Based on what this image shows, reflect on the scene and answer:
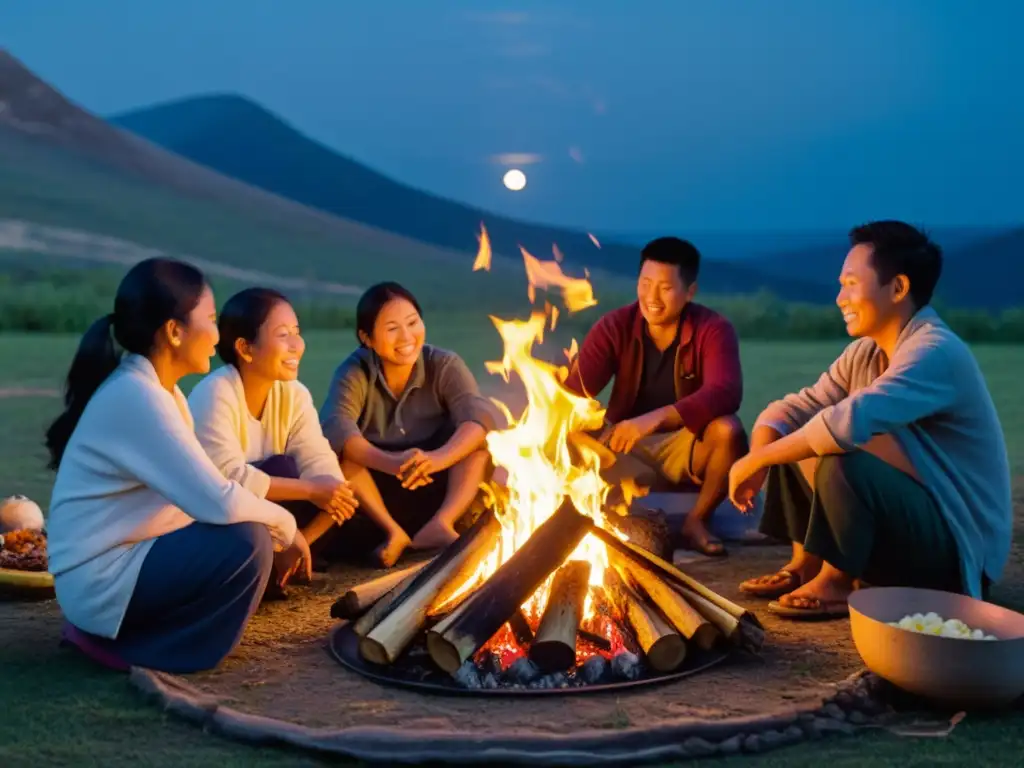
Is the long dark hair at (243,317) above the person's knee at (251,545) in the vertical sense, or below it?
above

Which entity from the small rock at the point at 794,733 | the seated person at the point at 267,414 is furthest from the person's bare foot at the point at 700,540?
the small rock at the point at 794,733

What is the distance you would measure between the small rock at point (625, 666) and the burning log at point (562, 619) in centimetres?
15

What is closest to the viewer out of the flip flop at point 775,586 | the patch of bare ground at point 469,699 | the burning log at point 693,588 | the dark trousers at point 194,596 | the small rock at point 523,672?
the patch of bare ground at point 469,699

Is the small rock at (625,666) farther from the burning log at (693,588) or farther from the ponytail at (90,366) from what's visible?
the ponytail at (90,366)

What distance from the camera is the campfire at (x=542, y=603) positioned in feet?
12.8

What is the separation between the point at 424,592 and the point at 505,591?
1.14 ft

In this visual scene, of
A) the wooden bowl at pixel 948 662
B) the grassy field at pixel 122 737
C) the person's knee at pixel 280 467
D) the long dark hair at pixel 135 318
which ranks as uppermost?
the long dark hair at pixel 135 318

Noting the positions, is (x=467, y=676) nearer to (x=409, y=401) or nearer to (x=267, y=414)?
(x=267, y=414)

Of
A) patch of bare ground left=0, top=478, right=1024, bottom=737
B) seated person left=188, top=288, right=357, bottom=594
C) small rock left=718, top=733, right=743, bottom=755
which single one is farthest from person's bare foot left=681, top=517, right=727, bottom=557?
small rock left=718, top=733, right=743, bottom=755

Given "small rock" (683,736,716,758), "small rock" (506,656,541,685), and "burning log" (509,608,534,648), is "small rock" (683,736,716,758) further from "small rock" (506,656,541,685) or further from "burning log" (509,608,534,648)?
"burning log" (509,608,534,648)

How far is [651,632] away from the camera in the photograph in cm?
397

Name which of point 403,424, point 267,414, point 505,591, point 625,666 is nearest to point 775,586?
point 625,666

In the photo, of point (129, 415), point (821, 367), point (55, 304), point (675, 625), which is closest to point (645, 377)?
point (675, 625)

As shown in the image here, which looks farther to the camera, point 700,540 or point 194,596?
point 700,540
